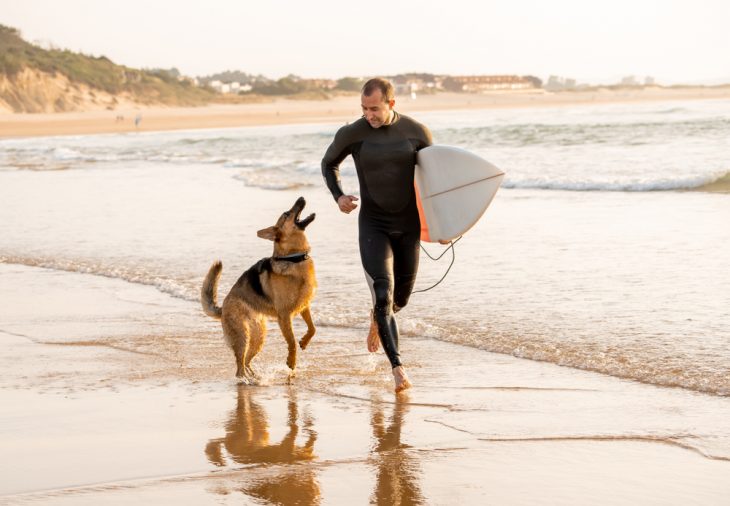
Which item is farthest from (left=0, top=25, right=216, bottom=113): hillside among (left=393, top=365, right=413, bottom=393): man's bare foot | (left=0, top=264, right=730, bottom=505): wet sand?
(left=393, top=365, right=413, bottom=393): man's bare foot

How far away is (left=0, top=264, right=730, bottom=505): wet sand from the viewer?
414 cm

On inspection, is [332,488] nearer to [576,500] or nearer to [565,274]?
[576,500]

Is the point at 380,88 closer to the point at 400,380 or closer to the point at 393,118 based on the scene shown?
the point at 393,118

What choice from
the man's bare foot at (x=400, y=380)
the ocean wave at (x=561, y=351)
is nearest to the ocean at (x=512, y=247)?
the ocean wave at (x=561, y=351)

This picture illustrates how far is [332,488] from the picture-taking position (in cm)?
417

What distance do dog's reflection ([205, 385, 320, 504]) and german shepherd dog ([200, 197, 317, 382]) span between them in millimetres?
557

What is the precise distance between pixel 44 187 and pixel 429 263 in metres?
11.8

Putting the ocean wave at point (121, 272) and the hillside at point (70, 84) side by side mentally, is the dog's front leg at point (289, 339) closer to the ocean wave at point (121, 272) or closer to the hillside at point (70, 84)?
the ocean wave at point (121, 272)

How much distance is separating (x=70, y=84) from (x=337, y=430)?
246 feet

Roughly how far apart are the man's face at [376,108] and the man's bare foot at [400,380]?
1.46 m

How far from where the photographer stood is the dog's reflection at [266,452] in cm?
414

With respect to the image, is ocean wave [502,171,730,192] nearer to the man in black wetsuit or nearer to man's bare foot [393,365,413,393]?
the man in black wetsuit

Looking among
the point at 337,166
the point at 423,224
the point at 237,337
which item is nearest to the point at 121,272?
the point at 237,337

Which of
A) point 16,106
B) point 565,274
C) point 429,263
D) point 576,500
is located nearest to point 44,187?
point 429,263
